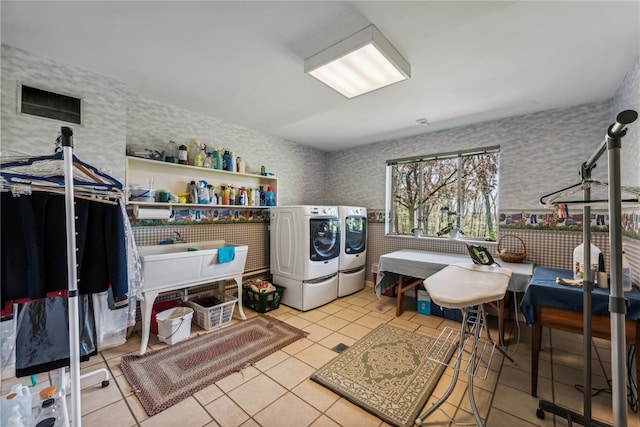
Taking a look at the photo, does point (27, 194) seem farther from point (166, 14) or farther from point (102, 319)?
point (166, 14)

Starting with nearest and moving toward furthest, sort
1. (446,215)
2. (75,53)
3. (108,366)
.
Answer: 1. (75,53)
2. (108,366)
3. (446,215)

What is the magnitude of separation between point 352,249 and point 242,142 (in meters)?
2.18

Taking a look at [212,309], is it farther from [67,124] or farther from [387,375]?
[67,124]

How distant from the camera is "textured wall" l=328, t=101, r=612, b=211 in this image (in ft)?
8.72

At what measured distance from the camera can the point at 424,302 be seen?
3.21m

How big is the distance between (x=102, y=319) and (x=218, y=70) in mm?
2034

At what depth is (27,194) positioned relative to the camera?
1.30m

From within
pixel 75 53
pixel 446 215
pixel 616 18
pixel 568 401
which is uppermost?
pixel 75 53

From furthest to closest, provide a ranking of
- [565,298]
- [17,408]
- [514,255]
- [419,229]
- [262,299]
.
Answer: [419,229] → [262,299] → [514,255] → [565,298] → [17,408]

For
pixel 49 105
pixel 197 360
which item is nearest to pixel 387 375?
pixel 197 360

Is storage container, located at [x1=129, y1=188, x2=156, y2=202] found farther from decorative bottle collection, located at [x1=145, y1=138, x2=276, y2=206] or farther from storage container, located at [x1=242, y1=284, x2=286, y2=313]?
storage container, located at [x1=242, y1=284, x2=286, y2=313]

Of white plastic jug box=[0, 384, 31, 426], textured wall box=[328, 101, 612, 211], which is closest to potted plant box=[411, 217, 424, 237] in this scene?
textured wall box=[328, 101, 612, 211]

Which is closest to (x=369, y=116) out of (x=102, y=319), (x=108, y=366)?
(x=102, y=319)

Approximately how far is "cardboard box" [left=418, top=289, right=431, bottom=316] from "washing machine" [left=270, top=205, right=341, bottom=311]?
1.10 meters
